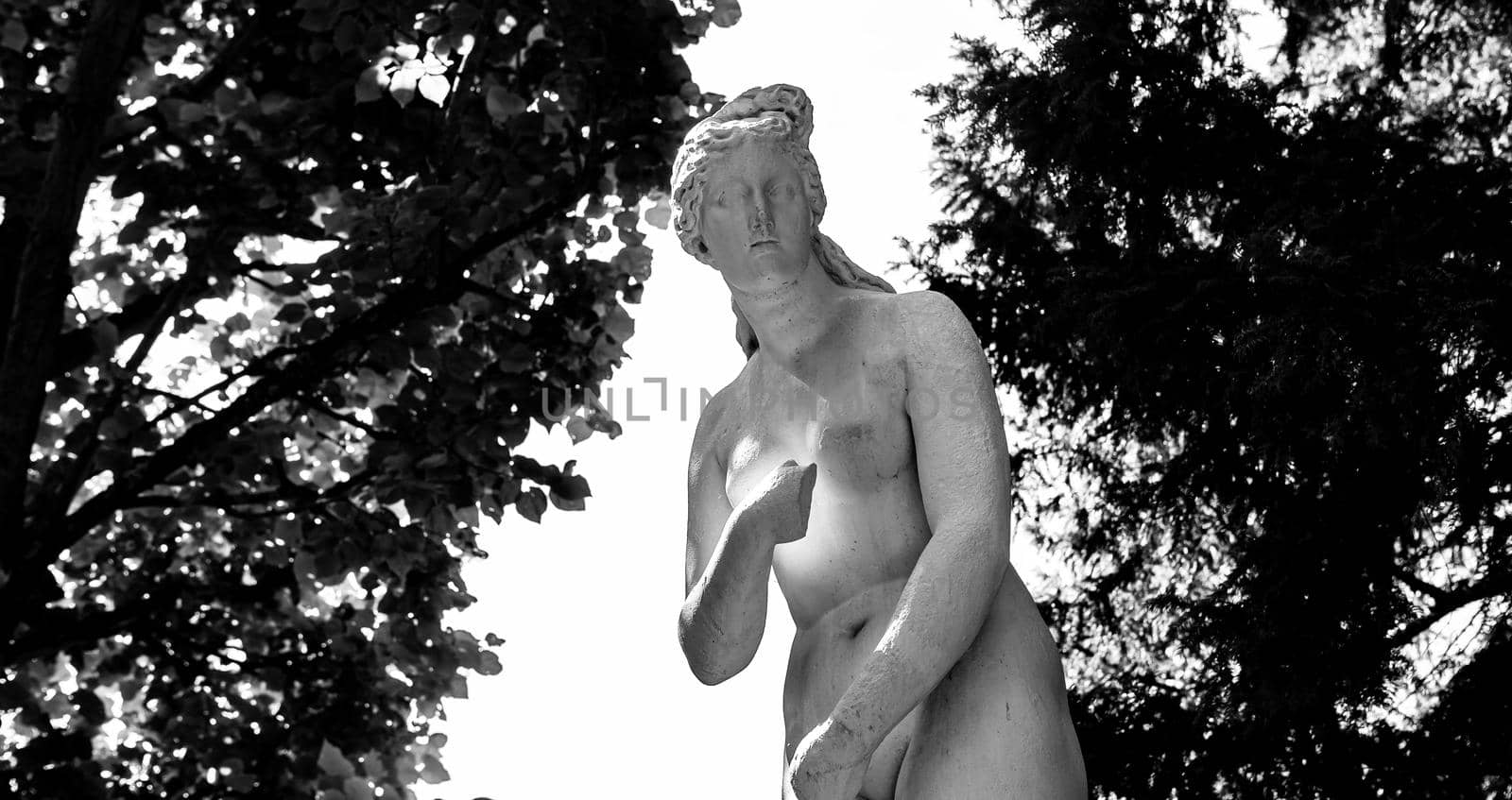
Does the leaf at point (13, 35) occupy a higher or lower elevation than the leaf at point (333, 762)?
higher

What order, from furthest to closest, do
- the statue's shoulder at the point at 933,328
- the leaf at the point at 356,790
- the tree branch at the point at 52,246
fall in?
the leaf at the point at 356,790, the tree branch at the point at 52,246, the statue's shoulder at the point at 933,328

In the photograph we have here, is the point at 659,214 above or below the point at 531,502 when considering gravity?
above

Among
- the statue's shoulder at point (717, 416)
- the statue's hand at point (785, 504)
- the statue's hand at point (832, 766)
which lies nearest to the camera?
the statue's hand at point (832, 766)

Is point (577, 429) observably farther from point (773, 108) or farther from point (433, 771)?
point (773, 108)

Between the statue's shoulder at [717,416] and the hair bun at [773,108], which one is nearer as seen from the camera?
the hair bun at [773,108]

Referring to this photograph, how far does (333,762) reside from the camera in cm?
615

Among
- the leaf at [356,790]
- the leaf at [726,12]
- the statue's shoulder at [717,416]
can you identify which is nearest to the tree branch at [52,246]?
the leaf at [356,790]

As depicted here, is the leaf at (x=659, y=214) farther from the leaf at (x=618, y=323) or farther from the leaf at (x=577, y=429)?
the leaf at (x=577, y=429)

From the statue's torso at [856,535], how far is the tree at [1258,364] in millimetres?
5001

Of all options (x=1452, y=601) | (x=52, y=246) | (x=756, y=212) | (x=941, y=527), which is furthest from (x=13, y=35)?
(x=1452, y=601)

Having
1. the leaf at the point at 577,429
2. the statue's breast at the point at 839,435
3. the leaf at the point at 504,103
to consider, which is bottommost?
the statue's breast at the point at 839,435

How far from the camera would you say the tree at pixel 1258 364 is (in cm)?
796

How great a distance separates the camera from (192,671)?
248 inches

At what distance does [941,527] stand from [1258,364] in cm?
583
